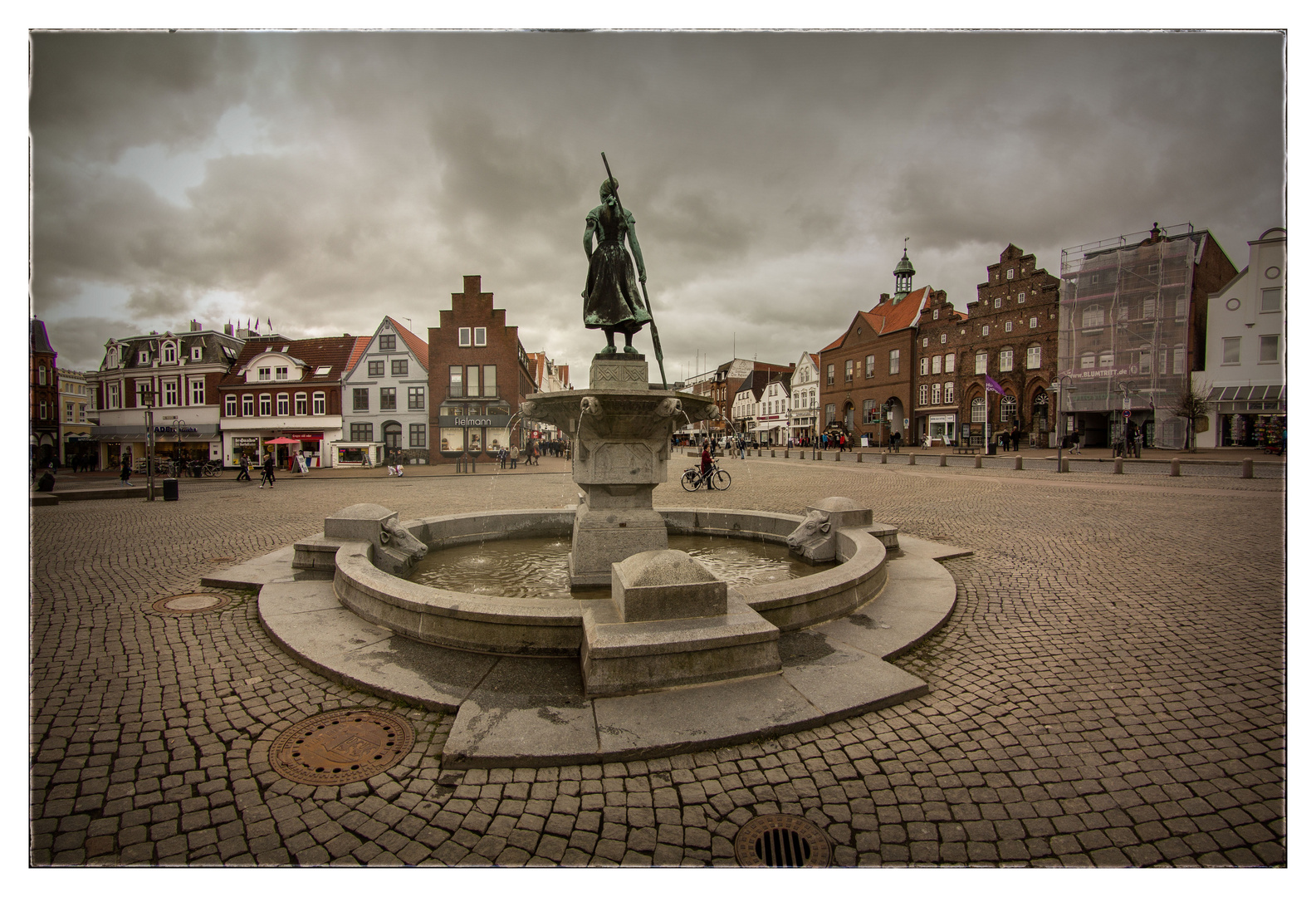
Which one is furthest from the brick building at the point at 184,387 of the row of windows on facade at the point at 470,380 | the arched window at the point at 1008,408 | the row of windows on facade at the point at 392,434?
the arched window at the point at 1008,408

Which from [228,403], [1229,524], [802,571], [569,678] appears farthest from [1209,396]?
[228,403]

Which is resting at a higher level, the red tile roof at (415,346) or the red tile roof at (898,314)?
the red tile roof at (898,314)

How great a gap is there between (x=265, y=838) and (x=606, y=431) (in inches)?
157

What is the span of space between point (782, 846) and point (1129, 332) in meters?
45.3

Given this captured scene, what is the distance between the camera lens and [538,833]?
7.41 ft

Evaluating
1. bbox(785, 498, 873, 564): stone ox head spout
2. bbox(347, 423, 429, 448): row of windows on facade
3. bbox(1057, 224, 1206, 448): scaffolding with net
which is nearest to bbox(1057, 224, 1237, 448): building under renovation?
bbox(1057, 224, 1206, 448): scaffolding with net

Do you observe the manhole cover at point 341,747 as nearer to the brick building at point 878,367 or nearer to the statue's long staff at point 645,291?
the statue's long staff at point 645,291

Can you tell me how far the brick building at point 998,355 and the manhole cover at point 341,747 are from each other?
158 ft

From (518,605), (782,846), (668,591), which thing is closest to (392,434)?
(518,605)

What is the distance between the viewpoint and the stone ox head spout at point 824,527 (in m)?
6.87

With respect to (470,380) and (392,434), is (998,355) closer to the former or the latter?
(470,380)

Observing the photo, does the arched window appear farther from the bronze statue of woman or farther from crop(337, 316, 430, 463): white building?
the bronze statue of woman

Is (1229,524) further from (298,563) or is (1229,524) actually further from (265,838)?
(298,563)

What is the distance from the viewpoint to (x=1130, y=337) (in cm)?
3469
